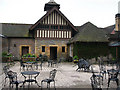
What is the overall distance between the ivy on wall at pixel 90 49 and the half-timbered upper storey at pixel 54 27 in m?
2.91

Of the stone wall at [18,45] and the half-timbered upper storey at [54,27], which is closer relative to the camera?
the half-timbered upper storey at [54,27]

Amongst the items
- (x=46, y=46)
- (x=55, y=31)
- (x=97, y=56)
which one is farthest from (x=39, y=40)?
(x=97, y=56)

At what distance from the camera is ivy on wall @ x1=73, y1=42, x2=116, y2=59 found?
1686 cm

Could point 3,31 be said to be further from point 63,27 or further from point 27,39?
point 63,27

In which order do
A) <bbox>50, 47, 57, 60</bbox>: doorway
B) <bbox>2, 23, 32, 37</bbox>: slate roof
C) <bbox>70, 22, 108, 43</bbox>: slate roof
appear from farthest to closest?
<bbox>50, 47, 57, 60</bbox>: doorway < <bbox>2, 23, 32, 37</bbox>: slate roof < <bbox>70, 22, 108, 43</bbox>: slate roof

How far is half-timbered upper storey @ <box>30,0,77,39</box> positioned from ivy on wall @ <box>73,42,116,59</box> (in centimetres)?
291

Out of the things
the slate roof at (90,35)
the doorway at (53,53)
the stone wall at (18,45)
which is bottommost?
the doorway at (53,53)

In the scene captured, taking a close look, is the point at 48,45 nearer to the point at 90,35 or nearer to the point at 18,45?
the point at 18,45

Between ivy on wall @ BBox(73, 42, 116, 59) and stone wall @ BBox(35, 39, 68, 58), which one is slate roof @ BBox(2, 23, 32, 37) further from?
ivy on wall @ BBox(73, 42, 116, 59)

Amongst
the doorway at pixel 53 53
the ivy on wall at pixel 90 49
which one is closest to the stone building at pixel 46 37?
the ivy on wall at pixel 90 49

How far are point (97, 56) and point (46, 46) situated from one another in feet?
21.4

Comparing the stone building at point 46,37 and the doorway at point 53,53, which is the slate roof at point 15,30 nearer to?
the stone building at point 46,37

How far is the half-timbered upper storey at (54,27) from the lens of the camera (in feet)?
60.9

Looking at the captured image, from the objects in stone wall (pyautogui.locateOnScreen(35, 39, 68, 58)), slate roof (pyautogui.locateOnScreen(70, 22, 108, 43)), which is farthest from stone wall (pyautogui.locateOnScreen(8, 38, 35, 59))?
slate roof (pyautogui.locateOnScreen(70, 22, 108, 43))
